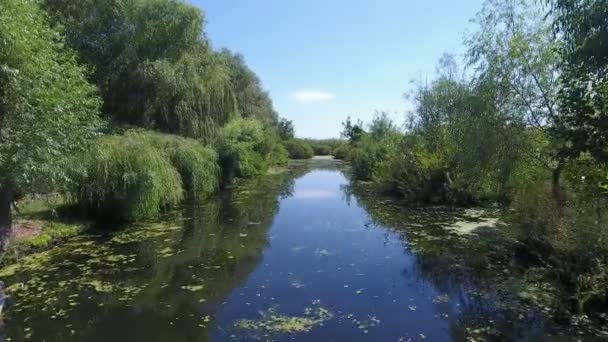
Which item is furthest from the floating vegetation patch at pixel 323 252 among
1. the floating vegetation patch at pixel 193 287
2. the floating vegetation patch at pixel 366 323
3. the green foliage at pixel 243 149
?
the green foliage at pixel 243 149

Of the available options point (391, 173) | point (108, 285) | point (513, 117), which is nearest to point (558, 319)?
point (513, 117)

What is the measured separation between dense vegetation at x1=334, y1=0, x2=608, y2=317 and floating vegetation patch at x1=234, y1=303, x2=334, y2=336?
3662 mm

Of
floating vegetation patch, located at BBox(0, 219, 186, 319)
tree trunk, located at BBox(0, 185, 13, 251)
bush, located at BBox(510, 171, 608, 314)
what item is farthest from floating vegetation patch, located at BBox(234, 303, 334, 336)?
tree trunk, located at BBox(0, 185, 13, 251)

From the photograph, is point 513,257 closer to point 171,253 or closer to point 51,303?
point 171,253

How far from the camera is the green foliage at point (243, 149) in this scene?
21500 millimetres

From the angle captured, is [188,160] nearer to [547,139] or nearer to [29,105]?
[29,105]

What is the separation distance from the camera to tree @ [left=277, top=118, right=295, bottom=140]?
5579 centimetres

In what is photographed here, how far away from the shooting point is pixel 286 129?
57.3 meters

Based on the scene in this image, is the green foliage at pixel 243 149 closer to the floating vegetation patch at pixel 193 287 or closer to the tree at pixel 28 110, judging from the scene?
the tree at pixel 28 110

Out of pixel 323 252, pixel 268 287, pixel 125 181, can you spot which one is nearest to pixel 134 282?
pixel 268 287

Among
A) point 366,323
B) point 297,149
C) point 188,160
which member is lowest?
point 366,323

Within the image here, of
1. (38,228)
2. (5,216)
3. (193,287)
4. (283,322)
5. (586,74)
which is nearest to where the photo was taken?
(586,74)

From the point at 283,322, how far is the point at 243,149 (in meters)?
17.8

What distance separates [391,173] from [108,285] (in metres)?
14.5
